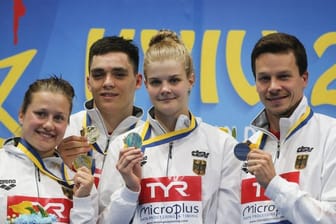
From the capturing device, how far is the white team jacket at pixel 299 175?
8.04 ft

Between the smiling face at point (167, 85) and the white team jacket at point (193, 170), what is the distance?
0.23 feet

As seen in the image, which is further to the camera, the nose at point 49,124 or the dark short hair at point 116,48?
the dark short hair at point 116,48

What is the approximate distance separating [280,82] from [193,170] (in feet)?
1.69

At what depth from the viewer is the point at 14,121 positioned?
14.0ft

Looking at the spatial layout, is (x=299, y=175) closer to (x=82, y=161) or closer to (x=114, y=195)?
(x=114, y=195)

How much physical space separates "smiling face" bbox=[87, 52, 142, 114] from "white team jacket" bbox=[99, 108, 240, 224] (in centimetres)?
34

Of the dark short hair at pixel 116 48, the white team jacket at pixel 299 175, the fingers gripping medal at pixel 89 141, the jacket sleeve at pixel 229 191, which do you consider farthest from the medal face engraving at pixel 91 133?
the white team jacket at pixel 299 175

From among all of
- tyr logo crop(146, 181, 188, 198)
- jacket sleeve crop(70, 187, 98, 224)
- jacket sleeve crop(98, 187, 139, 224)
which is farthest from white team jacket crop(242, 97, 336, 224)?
jacket sleeve crop(70, 187, 98, 224)

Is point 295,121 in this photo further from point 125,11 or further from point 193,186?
point 125,11

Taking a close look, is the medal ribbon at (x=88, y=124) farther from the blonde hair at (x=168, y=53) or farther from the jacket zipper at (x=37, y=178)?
the blonde hair at (x=168, y=53)

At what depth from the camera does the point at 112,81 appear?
307 cm

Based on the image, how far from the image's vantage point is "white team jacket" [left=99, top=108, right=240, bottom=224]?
267 cm

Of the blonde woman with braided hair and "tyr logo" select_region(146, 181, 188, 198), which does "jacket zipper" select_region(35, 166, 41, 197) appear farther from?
"tyr logo" select_region(146, 181, 188, 198)

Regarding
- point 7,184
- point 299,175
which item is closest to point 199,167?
point 299,175
